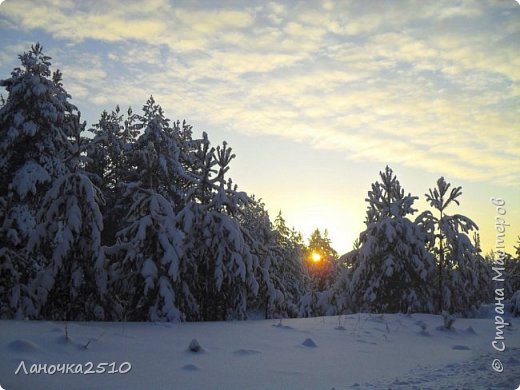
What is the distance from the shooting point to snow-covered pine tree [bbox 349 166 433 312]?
19.1 metres

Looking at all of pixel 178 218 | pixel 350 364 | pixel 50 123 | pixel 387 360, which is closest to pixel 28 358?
pixel 350 364

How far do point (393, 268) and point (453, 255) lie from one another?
11.8 feet

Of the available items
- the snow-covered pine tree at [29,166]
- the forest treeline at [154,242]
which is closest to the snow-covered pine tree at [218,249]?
the forest treeline at [154,242]

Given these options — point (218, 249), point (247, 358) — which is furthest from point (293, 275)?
point (247, 358)

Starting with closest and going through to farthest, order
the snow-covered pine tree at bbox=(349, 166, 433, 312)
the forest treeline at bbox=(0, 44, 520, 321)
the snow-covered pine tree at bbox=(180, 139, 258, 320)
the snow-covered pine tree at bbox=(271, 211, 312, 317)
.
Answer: the forest treeline at bbox=(0, 44, 520, 321) → the snow-covered pine tree at bbox=(180, 139, 258, 320) → the snow-covered pine tree at bbox=(349, 166, 433, 312) → the snow-covered pine tree at bbox=(271, 211, 312, 317)

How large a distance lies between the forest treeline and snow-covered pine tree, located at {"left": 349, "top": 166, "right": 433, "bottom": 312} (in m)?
0.05

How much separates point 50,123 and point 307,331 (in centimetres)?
1314

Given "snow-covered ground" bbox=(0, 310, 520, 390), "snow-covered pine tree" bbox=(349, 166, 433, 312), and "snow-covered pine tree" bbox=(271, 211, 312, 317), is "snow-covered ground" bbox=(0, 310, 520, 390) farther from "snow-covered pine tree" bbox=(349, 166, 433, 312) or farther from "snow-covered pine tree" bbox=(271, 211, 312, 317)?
"snow-covered pine tree" bbox=(271, 211, 312, 317)

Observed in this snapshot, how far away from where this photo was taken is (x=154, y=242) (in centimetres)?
1346

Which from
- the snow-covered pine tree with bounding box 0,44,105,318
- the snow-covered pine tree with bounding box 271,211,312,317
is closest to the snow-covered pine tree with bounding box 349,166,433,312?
the snow-covered pine tree with bounding box 271,211,312,317

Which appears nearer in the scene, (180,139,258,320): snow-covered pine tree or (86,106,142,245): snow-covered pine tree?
(180,139,258,320): snow-covered pine tree

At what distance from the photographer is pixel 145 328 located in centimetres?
924

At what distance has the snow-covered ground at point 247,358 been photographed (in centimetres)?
557

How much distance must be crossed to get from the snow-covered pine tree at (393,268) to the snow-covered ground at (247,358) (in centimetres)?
864
